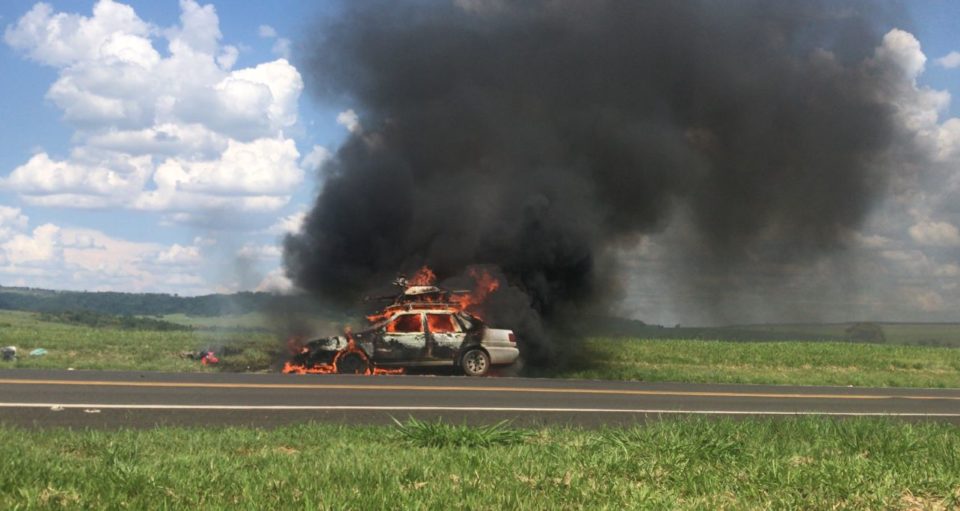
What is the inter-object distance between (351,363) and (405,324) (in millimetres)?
1451

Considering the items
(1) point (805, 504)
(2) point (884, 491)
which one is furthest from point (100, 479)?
(2) point (884, 491)

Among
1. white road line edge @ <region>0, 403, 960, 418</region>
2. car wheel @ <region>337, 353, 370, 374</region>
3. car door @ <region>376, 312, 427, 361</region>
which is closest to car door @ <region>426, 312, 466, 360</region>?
car door @ <region>376, 312, 427, 361</region>

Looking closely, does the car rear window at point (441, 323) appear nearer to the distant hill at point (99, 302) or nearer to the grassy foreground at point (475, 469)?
the grassy foreground at point (475, 469)

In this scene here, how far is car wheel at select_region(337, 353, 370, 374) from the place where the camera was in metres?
20.0

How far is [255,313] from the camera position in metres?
27.0

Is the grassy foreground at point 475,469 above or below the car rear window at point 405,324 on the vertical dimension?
below

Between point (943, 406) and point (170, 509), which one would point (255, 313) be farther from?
point (170, 509)

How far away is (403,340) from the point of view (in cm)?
2023

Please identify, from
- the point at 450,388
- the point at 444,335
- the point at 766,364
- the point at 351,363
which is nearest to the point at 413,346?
the point at 444,335

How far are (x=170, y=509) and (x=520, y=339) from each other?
18721 mm

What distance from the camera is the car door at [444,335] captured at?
20.4 m

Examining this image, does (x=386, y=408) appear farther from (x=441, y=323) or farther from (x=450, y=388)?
(x=441, y=323)

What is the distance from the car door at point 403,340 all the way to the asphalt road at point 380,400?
2118 mm

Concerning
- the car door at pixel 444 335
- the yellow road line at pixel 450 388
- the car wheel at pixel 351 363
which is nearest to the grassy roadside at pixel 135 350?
the car wheel at pixel 351 363
